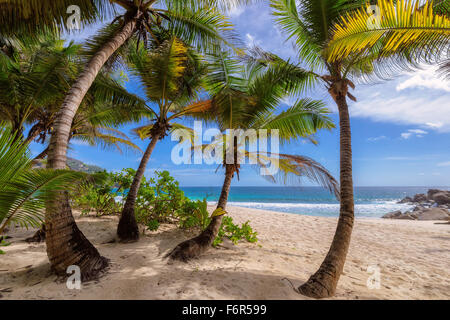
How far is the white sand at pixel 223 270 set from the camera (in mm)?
2920

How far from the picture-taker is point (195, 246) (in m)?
4.54

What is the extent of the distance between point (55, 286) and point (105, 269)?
702mm

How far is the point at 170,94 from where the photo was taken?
633cm

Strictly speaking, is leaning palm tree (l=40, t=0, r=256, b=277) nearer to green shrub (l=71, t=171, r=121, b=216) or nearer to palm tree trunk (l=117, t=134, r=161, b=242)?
Result: palm tree trunk (l=117, t=134, r=161, b=242)

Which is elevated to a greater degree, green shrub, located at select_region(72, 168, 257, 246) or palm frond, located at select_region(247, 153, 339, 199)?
palm frond, located at select_region(247, 153, 339, 199)

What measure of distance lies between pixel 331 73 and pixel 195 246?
15.3 ft

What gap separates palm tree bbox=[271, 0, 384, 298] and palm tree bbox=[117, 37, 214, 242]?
2794mm

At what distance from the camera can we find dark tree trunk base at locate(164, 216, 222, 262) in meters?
4.25

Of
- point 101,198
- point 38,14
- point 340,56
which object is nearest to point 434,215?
point 340,56

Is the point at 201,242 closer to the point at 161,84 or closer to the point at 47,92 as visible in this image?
the point at 161,84

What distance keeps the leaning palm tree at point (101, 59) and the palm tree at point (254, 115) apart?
1104 mm

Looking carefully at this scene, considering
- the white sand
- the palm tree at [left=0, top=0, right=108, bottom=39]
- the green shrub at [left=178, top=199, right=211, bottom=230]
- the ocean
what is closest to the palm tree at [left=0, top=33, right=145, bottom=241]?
the palm tree at [left=0, top=0, right=108, bottom=39]

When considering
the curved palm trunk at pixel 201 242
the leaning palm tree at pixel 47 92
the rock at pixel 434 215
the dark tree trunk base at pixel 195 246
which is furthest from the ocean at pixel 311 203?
the rock at pixel 434 215
